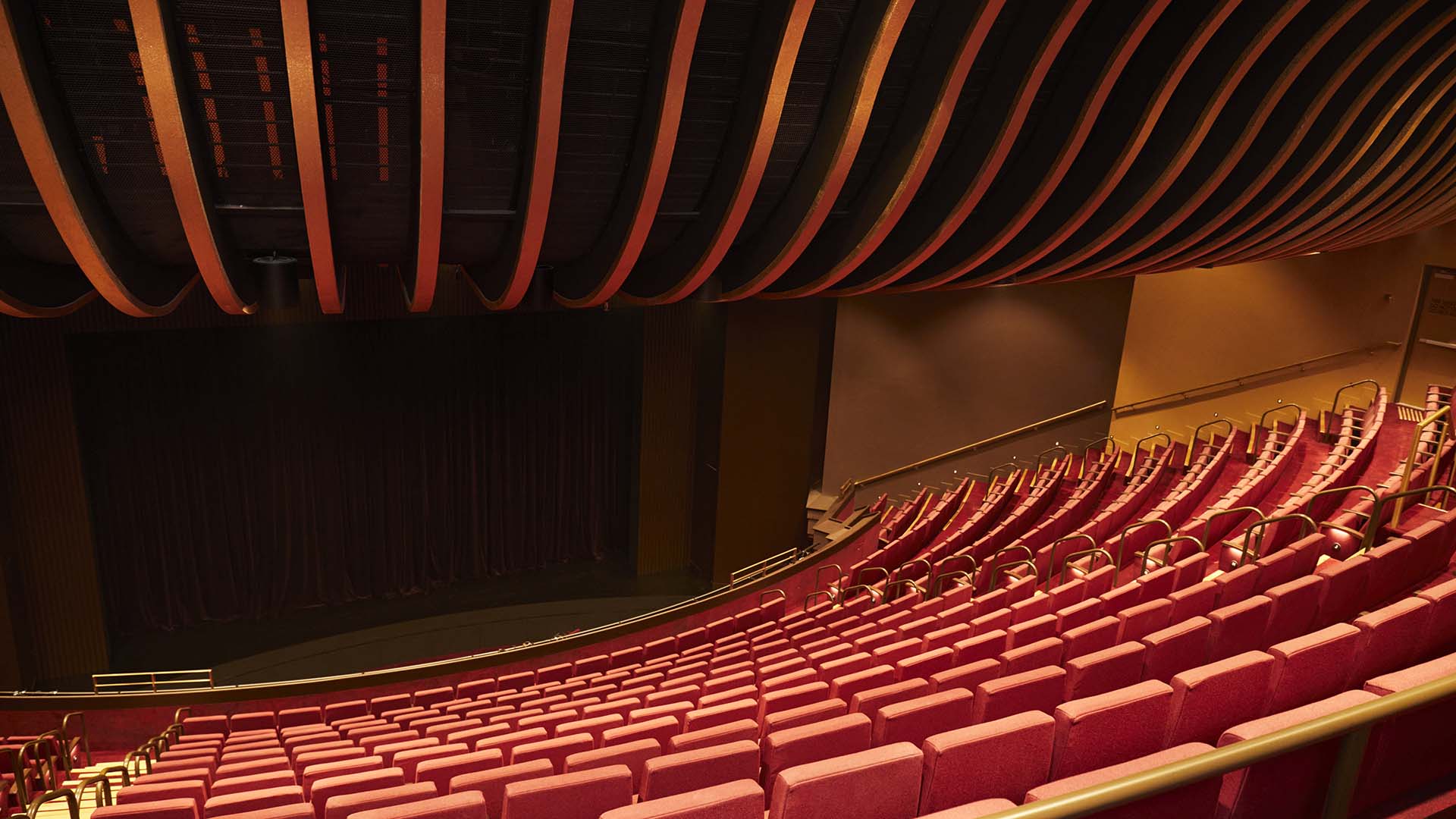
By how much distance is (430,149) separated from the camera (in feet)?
20.9

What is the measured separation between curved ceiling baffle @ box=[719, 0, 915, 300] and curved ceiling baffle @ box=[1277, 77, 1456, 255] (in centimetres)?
708

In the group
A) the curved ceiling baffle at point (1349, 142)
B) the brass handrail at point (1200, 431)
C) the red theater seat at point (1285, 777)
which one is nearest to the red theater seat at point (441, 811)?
the red theater seat at point (1285, 777)

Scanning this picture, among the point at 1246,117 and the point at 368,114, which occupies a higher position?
the point at 1246,117

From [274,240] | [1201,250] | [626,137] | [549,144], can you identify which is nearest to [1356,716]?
[549,144]

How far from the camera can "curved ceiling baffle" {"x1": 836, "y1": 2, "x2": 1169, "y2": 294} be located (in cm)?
764

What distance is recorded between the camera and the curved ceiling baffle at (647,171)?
6.21 metres

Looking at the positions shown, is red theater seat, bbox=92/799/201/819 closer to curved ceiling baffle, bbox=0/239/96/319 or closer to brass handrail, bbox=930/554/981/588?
curved ceiling baffle, bbox=0/239/96/319

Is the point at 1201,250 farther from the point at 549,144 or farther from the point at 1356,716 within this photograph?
the point at 1356,716

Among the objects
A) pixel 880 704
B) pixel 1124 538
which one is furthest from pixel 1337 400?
pixel 880 704

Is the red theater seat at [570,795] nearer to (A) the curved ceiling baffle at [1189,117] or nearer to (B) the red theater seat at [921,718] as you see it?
(B) the red theater seat at [921,718]

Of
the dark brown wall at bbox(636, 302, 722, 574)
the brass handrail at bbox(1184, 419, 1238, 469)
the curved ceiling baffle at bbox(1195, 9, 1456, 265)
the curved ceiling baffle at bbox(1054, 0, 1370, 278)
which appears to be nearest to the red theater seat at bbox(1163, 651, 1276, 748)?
the curved ceiling baffle at bbox(1054, 0, 1370, 278)

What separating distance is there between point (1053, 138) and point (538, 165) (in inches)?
196

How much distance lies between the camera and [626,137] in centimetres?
733

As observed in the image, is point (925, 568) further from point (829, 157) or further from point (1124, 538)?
point (829, 157)
